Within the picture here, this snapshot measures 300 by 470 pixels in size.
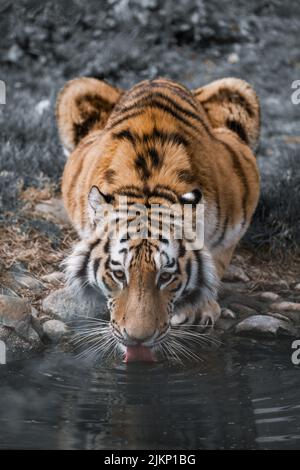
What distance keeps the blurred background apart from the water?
3.44 metres

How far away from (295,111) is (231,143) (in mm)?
2645

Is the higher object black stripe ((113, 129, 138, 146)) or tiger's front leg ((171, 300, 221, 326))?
black stripe ((113, 129, 138, 146))

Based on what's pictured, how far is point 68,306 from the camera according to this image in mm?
5684

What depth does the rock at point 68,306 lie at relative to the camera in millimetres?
5617

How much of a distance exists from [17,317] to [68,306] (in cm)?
45

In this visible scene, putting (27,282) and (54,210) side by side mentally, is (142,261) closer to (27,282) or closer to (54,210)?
(27,282)

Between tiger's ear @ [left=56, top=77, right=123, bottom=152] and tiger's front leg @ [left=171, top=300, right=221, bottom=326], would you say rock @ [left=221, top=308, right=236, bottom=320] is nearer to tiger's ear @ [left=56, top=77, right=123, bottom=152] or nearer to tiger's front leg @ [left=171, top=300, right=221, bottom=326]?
tiger's front leg @ [left=171, top=300, right=221, bottom=326]

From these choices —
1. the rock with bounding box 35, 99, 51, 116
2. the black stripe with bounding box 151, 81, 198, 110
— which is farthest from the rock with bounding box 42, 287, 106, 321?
the rock with bounding box 35, 99, 51, 116

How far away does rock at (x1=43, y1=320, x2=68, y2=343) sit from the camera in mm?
5434

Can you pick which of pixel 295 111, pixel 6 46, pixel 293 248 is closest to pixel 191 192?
pixel 293 248

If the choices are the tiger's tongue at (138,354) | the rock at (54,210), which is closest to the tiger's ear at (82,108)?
the rock at (54,210)

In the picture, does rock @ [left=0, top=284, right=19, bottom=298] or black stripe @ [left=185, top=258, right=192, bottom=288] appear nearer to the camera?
black stripe @ [left=185, top=258, right=192, bottom=288]

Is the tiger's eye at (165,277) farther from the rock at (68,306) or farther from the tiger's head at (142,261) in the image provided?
the rock at (68,306)
